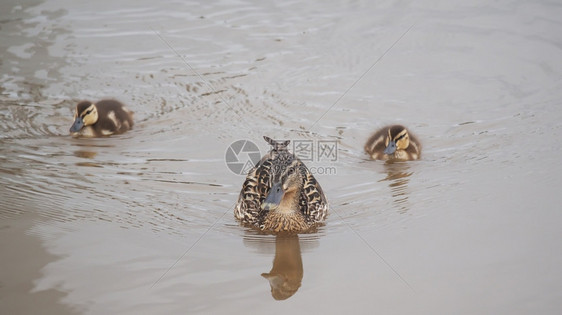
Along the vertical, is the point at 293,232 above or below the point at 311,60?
below

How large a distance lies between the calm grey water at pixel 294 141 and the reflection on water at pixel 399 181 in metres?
0.02

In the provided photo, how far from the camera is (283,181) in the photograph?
461cm

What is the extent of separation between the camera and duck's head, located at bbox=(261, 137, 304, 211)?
4484 mm

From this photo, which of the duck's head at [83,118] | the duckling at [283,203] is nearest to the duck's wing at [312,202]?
the duckling at [283,203]

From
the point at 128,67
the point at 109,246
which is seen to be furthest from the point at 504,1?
the point at 109,246

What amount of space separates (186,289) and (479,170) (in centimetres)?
260

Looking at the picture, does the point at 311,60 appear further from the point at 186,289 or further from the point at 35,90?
the point at 186,289

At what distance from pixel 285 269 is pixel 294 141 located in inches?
81.1

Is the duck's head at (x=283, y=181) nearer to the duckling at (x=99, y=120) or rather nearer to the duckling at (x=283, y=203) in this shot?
the duckling at (x=283, y=203)

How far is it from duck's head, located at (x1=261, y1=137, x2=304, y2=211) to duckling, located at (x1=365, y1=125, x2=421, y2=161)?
3.97 ft

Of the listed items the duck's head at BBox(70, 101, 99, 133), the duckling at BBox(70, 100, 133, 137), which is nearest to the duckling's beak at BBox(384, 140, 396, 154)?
the duckling at BBox(70, 100, 133, 137)

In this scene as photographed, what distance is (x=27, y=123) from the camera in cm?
625

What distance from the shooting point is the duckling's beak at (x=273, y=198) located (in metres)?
4.39

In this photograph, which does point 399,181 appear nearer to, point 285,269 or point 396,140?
point 396,140
